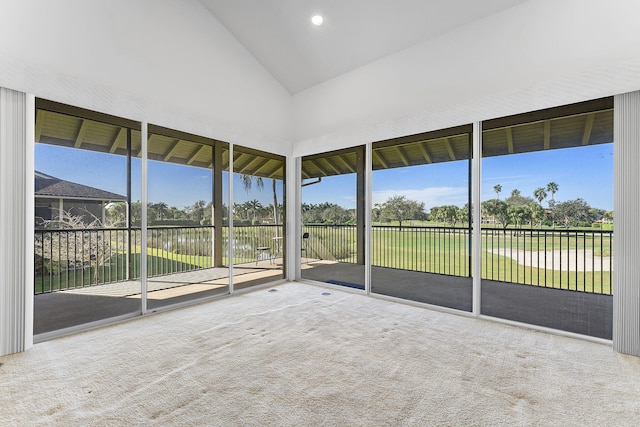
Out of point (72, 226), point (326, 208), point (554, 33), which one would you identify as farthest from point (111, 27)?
point (554, 33)

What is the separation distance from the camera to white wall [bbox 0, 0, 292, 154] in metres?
2.70

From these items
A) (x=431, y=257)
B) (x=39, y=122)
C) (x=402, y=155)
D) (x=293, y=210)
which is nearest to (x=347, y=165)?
(x=402, y=155)

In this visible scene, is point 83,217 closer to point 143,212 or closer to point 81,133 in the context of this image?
point 143,212

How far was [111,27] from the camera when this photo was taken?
3.18 meters

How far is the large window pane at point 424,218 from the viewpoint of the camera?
364cm

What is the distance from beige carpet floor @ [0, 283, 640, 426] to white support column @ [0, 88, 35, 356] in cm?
26

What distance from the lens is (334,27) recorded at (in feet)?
12.9

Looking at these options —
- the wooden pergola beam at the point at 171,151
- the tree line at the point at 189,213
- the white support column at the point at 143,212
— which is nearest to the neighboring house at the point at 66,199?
the tree line at the point at 189,213

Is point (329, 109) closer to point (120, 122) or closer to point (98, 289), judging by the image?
point (120, 122)

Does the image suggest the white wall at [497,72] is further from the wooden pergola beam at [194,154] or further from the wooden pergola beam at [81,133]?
the wooden pergola beam at [81,133]

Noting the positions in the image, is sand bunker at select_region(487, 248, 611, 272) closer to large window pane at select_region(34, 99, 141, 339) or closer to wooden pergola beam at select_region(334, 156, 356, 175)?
wooden pergola beam at select_region(334, 156, 356, 175)

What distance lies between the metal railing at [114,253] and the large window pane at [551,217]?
138 inches

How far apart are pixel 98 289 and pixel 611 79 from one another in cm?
550

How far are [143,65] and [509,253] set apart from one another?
4651mm
